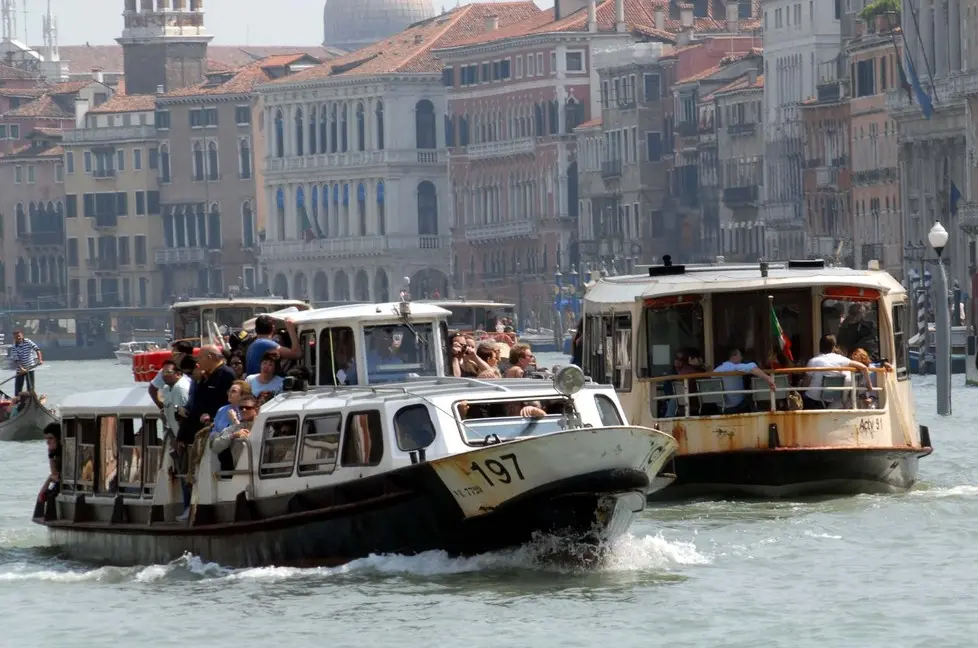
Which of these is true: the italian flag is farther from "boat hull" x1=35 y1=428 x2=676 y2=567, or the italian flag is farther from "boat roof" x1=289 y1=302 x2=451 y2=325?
"boat hull" x1=35 y1=428 x2=676 y2=567

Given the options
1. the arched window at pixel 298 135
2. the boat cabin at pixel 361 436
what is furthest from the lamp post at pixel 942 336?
the arched window at pixel 298 135

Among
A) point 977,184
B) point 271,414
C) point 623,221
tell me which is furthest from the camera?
point 623,221

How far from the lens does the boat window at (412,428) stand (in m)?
21.9

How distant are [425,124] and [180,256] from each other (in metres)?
15.2

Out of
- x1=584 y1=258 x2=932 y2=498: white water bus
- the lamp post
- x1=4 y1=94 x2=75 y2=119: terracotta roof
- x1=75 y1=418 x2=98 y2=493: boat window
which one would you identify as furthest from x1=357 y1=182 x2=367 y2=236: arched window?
x1=75 y1=418 x2=98 y2=493: boat window

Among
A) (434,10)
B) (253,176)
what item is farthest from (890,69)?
(434,10)

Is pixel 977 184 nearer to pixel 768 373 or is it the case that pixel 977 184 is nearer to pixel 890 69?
pixel 890 69

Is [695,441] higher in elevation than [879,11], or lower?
lower

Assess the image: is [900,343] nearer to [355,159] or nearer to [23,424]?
[23,424]

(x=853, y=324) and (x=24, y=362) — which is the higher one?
(x=853, y=324)

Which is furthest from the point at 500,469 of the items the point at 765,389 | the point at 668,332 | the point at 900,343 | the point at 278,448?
the point at 900,343

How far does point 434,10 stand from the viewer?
581 feet

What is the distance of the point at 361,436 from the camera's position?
22.0 metres

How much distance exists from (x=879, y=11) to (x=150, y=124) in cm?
6328
